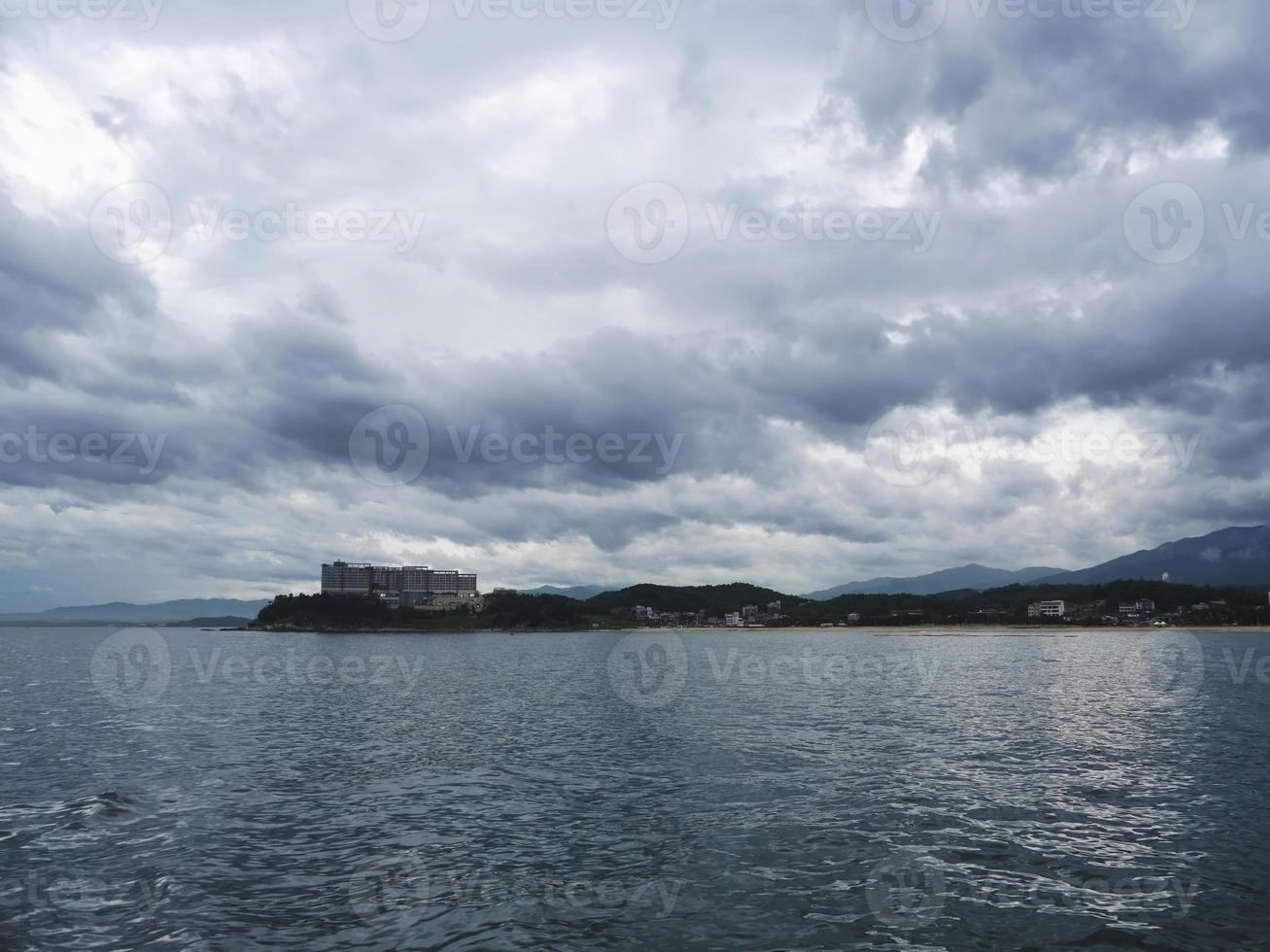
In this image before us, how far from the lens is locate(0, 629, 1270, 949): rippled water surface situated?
2367 cm

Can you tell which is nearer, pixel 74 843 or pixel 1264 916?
pixel 1264 916

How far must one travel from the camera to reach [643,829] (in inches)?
1332

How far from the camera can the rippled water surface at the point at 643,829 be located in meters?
23.7

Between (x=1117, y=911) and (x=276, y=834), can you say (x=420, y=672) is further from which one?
(x=1117, y=911)

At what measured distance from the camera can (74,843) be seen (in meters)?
32.6

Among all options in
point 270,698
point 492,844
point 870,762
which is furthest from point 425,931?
point 270,698

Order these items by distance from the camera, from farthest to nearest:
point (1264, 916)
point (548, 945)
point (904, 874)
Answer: point (904, 874), point (1264, 916), point (548, 945)

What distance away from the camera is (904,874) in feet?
90.7

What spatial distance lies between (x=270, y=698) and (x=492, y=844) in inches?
2929

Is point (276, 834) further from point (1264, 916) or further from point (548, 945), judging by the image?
point (1264, 916)

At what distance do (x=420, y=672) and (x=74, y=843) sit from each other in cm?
11102

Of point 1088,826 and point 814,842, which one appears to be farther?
point 1088,826

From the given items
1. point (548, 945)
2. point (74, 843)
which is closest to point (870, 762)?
point (548, 945)

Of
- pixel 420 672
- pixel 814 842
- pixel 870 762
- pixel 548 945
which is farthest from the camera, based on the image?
pixel 420 672
